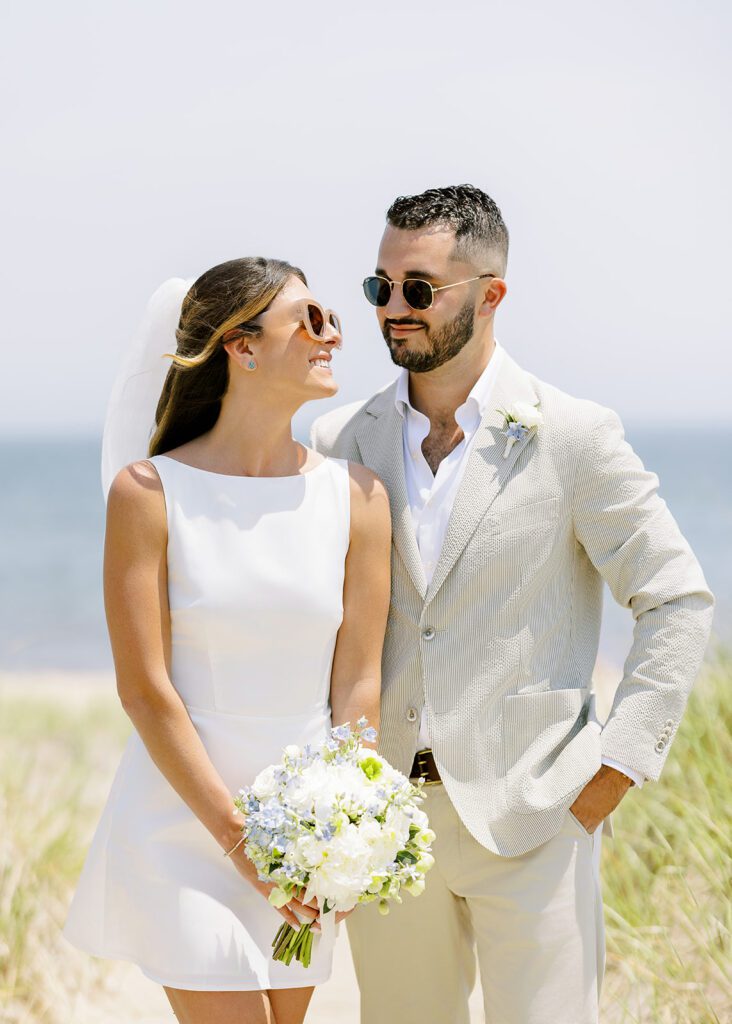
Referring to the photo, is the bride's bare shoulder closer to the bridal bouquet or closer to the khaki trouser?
the bridal bouquet

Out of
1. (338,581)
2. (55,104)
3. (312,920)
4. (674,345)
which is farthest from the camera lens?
(674,345)

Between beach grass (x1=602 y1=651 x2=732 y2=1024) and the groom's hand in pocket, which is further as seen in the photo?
beach grass (x1=602 y1=651 x2=732 y2=1024)

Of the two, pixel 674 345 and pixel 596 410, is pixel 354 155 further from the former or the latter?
pixel 596 410

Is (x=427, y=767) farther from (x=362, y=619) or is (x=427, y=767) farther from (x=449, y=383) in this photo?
(x=449, y=383)

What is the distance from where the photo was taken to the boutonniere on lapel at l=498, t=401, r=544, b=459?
140 inches

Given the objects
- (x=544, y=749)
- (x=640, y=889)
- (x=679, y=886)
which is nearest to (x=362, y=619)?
(x=544, y=749)

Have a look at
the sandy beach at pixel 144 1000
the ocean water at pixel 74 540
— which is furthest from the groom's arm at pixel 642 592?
the ocean water at pixel 74 540

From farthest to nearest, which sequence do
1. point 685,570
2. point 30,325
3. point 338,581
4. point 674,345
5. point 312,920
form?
point 674,345 < point 30,325 < point 685,570 < point 338,581 < point 312,920

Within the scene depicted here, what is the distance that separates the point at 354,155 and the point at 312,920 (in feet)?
154

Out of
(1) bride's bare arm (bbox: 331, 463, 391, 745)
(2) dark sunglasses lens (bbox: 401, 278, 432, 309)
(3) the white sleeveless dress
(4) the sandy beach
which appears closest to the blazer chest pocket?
(1) bride's bare arm (bbox: 331, 463, 391, 745)

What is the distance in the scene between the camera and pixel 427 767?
11.6 ft

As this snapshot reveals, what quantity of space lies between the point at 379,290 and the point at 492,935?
71.5 inches

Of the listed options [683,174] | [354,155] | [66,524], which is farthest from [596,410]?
[683,174]

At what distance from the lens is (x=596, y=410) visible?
11.8ft
